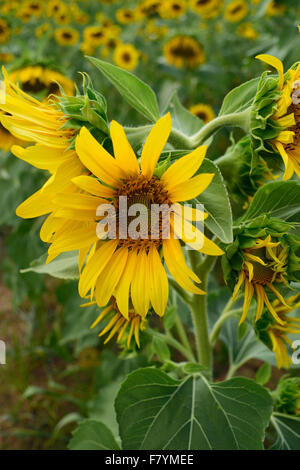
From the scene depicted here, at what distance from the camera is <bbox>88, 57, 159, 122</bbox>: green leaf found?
24.8 inches

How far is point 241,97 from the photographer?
64 cm

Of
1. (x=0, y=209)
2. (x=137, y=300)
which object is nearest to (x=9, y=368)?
(x=0, y=209)

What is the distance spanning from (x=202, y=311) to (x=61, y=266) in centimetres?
28

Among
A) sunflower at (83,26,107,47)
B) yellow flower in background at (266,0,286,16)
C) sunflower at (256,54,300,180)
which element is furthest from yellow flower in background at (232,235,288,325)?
sunflower at (83,26,107,47)

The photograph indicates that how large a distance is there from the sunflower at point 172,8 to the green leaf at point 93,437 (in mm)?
2716

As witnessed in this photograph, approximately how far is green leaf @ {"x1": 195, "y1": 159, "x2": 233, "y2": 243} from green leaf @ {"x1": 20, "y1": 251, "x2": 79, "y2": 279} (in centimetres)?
28

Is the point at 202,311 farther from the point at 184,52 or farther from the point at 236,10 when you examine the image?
the point at 236,10

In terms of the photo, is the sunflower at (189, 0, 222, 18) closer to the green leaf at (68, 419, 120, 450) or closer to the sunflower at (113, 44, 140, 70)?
the sunflower at (113, 44, 140, 70)

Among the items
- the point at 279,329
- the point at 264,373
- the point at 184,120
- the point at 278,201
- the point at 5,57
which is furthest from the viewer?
the point at 5,57

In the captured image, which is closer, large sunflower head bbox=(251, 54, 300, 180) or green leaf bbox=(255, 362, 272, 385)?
large sunflower head bbox=(251, 54, 300, 180)

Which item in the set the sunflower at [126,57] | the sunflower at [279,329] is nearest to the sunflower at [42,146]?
the sunflower at [279,329]

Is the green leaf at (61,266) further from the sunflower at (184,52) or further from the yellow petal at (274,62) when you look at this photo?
the sunflower at (184,52)

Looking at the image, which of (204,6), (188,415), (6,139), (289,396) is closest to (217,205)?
(188,415)

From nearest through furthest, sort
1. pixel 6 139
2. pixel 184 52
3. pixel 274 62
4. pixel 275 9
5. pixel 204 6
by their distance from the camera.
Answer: pixel 274 62 < pixel 6 139 < pixel 275 9 < pixel 184 52 < pixel 204 6
